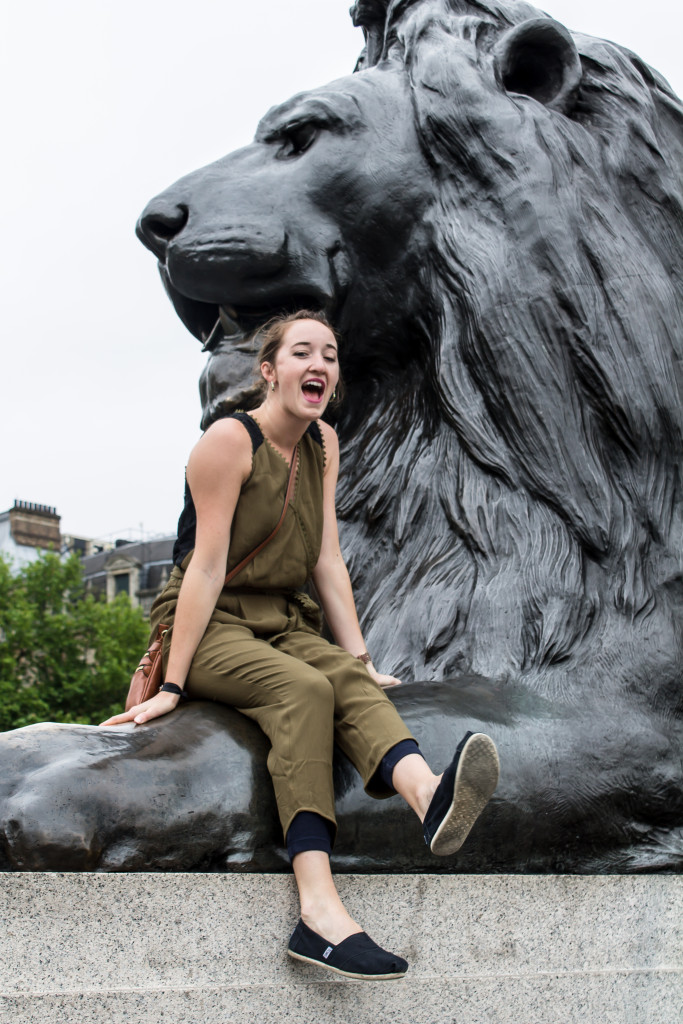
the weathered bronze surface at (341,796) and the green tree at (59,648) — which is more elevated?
the weathered bronze surface at (341,796)

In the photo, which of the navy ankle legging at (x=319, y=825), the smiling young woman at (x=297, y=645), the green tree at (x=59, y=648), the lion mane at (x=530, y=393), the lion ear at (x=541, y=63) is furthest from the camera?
the green tree at (x=59, y=648)

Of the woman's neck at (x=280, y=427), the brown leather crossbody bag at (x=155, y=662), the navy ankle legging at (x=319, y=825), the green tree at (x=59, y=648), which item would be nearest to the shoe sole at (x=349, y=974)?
the navy ankle legging at (x=319, y=825)

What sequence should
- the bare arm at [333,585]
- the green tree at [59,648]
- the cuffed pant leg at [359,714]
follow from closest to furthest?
the cuffed pant leg at [359,714], the bare arm at [333,585], the green tree at [59,648]

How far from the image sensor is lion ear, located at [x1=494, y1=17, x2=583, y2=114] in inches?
145

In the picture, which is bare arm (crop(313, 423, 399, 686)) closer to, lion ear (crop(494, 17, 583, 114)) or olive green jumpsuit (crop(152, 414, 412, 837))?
olive green jumpsuit (crop(152, 414, 412, 837))

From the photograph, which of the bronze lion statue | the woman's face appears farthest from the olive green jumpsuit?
the bronze lion statue

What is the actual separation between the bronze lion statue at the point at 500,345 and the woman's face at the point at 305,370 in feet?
2.40

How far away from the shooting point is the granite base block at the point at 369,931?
2117 mm

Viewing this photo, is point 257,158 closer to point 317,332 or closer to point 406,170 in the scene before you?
point 406,170

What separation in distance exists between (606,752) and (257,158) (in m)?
2.11

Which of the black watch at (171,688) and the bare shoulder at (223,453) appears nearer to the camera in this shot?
the black watch at (171,688)

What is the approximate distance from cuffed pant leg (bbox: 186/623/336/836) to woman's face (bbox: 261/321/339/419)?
0.57 meters

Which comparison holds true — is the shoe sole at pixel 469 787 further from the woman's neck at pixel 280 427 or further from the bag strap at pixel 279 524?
the woman's neck at pixel 280 427

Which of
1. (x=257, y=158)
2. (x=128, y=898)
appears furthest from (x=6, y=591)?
(x=128, y=898)
